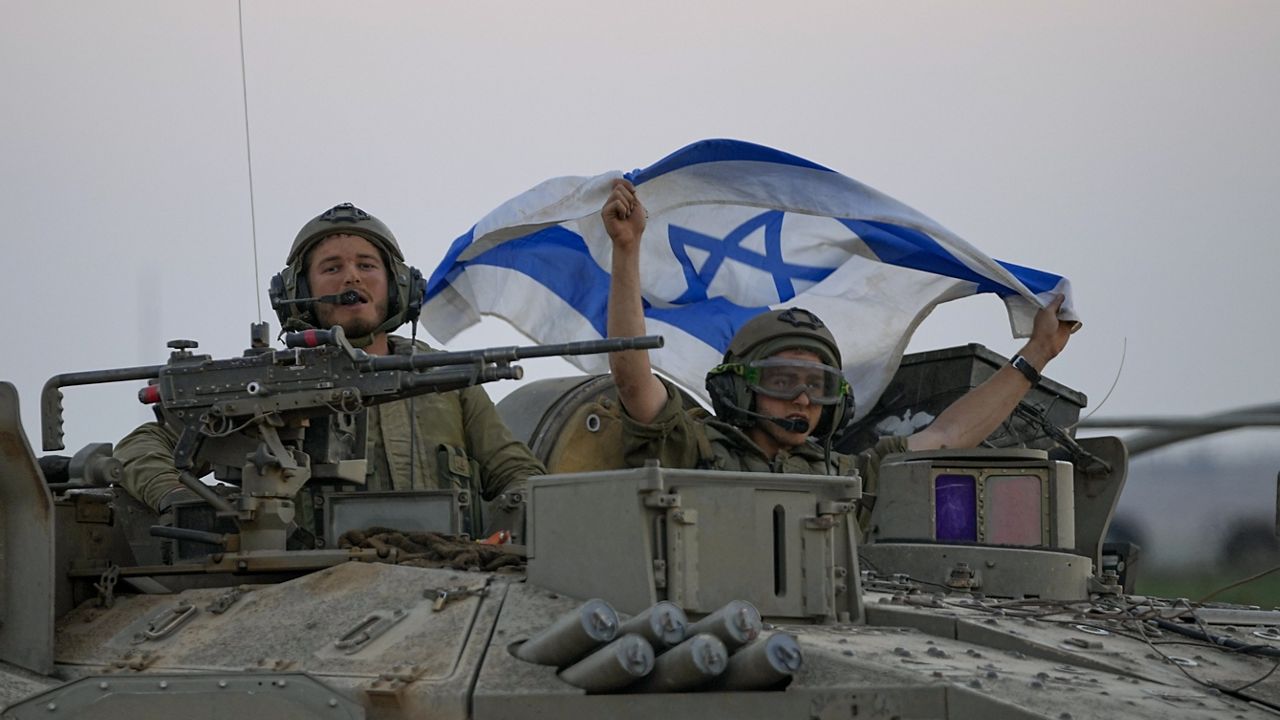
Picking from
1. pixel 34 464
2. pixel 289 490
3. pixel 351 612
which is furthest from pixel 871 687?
pixel 34 464

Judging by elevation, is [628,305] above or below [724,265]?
below

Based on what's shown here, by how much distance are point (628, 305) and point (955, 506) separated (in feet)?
6.20

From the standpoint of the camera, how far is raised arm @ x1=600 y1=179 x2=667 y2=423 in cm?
898

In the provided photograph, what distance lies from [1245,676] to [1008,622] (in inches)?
34.1

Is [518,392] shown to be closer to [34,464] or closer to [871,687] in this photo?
[34,464]

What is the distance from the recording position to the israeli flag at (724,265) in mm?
12430

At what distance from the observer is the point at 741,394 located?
925 centimetres

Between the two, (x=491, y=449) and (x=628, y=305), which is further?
(x=491, y=449)

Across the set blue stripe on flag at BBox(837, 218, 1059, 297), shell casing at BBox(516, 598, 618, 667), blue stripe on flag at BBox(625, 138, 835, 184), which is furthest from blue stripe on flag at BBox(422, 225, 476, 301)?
shell casing at BBox(516, 598, 618, 667)

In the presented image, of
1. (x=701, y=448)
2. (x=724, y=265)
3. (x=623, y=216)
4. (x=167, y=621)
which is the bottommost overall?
(x=167, y=621)

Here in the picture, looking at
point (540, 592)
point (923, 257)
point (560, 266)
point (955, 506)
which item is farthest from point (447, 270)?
point (540, 592)

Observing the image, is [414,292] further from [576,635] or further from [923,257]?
[923,257]

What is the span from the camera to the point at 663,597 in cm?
639

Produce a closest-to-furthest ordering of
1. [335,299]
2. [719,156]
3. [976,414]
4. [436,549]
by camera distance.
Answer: [436,549] < [335,299] < [976,414] < [719,156]
